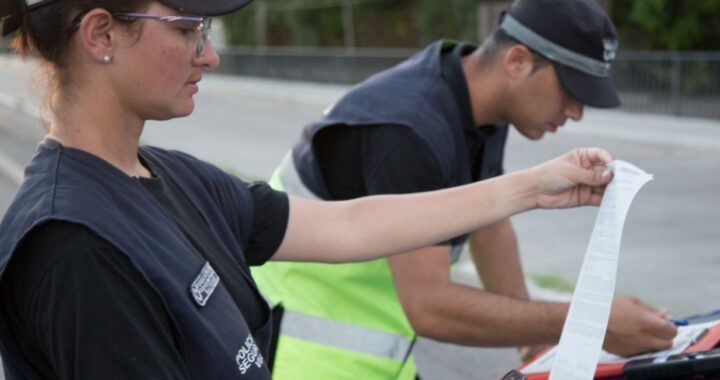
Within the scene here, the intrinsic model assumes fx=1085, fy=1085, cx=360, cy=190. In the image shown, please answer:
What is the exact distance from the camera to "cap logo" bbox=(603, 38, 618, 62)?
2.74 m

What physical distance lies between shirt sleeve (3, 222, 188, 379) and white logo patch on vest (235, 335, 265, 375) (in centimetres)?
16

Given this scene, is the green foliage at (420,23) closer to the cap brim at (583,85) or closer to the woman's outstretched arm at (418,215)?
the cap brim at (583,85)

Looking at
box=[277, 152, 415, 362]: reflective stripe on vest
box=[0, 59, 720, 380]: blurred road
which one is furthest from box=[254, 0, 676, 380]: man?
box=[0, 59, 720, 380]: blurred road

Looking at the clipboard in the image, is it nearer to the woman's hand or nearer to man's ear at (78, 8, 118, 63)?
the woman's hand

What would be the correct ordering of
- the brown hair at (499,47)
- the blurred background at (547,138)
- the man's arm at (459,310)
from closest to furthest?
the man's arm at (459,310)
the brown hair at (499,47)
the blurred background at (547,138)

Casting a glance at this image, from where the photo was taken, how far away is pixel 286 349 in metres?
2.62

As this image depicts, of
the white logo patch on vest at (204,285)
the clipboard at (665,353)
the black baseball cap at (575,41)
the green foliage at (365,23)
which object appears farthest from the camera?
the green foliage at (365,23)

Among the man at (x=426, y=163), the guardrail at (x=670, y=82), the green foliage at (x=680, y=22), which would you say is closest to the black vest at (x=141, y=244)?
the man at (x=426, y=163)

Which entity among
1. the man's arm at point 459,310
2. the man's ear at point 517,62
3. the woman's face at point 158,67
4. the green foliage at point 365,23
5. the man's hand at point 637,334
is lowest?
the green foliage at point 365,23

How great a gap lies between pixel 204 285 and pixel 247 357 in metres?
0.14

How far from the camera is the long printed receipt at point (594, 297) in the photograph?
66.9 inches

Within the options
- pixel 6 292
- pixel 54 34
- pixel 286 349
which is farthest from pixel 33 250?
pixel 286 349

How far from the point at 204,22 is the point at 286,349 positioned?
112 cm

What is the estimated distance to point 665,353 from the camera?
215cm
